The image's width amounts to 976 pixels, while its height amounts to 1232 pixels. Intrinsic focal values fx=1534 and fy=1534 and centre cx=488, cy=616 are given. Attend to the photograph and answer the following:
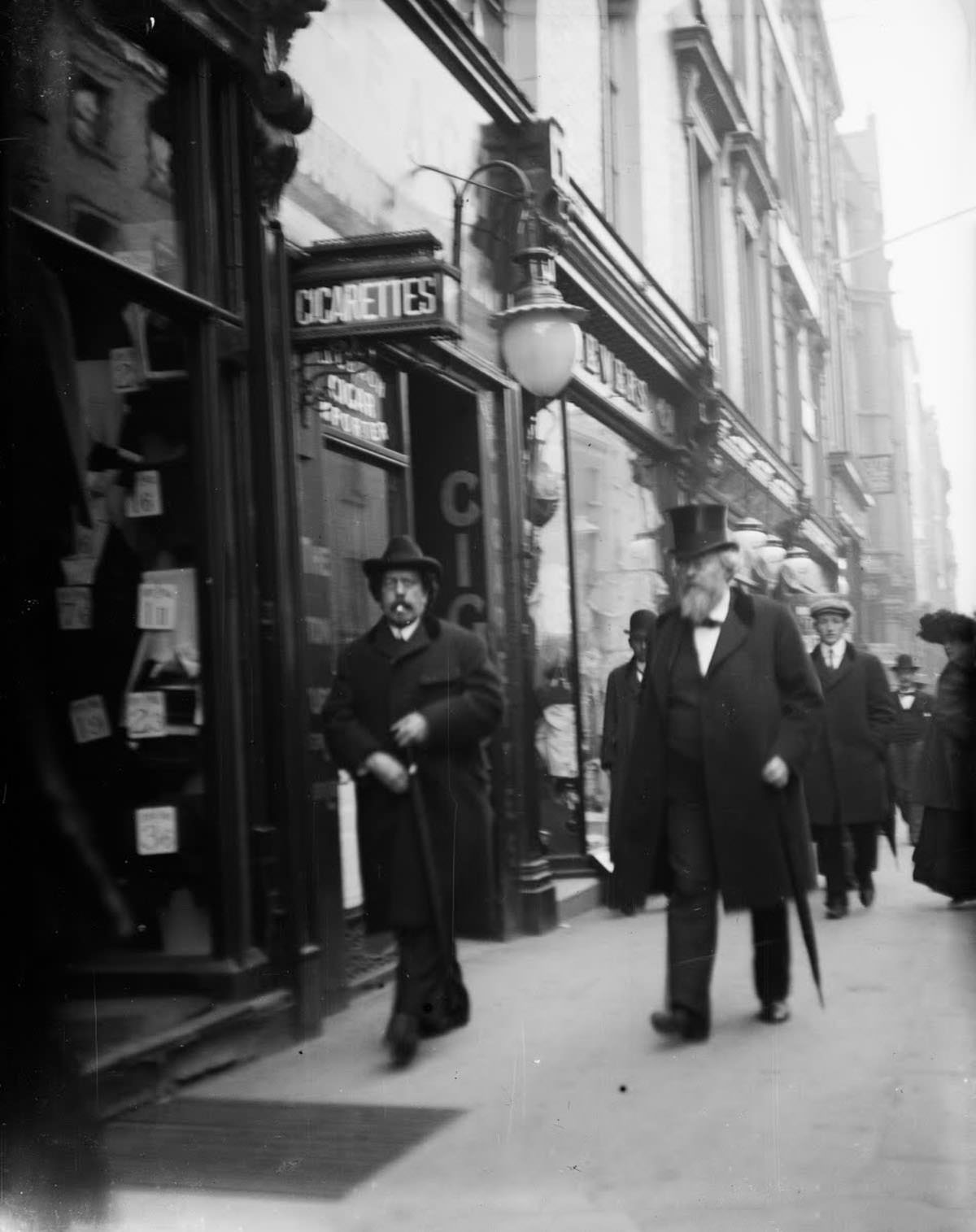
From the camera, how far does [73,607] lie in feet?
17.8

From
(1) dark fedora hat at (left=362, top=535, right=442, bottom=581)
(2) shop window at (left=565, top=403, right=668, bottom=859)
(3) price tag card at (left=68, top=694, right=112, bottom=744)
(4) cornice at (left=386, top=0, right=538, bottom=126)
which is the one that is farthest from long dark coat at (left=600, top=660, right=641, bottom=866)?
(3) price tag card at (left=68, top=694, right=112, bottom=744)

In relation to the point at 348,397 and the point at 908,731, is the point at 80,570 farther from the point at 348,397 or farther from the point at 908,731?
the point at 908,731

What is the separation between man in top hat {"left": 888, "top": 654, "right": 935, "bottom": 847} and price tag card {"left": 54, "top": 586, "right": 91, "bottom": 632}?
464 centimetres

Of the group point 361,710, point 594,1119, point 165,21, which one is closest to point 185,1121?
point 594,1119

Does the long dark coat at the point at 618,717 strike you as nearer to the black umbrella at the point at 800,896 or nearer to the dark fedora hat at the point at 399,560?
the black umbrella at the point at 800,896

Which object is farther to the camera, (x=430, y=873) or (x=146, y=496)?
(x=146, y=496)

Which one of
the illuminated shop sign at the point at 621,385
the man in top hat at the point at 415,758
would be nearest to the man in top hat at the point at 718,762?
Result: the man in top hat at the point at 415,758

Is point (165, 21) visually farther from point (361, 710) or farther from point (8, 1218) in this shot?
point (8, 1218)

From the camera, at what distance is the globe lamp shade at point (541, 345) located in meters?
7.44

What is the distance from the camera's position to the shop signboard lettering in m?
6.68

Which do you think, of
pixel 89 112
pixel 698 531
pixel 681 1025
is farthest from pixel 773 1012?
pixel 89 112

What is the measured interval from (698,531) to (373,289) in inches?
61.2

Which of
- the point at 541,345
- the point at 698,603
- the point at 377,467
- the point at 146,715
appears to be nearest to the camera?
the point at 146,715

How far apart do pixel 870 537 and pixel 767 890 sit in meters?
2.61
